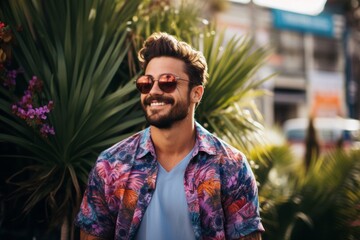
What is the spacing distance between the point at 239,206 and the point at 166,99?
1.91 ft

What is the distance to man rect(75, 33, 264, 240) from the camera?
2.58m

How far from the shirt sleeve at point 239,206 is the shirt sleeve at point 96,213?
1.78ft

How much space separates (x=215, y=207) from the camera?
261cm

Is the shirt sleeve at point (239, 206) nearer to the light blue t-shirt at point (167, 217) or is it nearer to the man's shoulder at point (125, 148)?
the light blue t-shirt at point (167, 217)

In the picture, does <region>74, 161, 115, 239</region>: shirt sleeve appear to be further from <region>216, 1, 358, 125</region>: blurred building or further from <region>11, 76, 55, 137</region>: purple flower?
<region>216, 1, 358, 125</region>: blurred building

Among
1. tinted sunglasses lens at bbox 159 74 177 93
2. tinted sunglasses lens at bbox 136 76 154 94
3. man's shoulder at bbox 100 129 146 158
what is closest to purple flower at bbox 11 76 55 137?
man's shoulder at bbox 100 129 146 158

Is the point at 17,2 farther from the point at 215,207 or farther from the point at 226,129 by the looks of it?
the point at 215,207

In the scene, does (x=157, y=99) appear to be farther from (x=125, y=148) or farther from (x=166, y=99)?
(x=125, y=148)

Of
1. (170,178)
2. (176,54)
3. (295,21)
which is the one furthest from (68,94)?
(295,21)

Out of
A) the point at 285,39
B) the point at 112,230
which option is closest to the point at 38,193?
the point at 112,230

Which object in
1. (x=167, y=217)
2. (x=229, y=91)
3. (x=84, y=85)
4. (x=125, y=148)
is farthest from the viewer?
(x=229, y=91)

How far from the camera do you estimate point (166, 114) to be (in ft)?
8.76

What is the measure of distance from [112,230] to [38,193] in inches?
41.6

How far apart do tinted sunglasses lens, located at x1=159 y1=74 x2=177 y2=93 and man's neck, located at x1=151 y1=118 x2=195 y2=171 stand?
17cm
